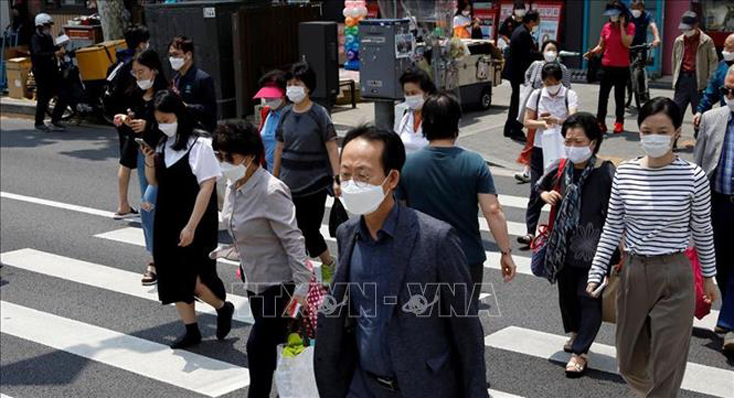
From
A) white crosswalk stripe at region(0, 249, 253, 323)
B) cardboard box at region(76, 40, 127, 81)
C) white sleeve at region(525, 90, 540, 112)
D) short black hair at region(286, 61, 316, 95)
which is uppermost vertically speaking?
short black hair at region(286, 61, 316, 95)

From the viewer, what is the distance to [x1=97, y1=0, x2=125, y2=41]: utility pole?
20078 millimetres

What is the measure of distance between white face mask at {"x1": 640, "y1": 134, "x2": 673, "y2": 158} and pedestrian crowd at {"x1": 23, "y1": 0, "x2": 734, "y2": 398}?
0.04ft

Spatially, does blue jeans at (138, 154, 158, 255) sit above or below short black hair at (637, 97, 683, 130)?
below

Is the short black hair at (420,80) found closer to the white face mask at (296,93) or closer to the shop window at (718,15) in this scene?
the white face mask at (296,93)

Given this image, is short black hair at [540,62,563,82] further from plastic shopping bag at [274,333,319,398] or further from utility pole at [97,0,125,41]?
utility pole at [97,0,125,41]

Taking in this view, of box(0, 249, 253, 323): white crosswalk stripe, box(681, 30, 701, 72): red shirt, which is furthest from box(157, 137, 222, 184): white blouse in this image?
box(681, 30, 701, 72): red shirt

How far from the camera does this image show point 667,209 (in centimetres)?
536

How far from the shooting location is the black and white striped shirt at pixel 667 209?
5.36 meters

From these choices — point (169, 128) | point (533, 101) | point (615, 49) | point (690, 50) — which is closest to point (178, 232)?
point (169, 128)

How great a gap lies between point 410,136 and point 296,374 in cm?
267

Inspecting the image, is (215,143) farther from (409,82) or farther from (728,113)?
(728,113)

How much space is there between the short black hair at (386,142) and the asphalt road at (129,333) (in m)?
2.80

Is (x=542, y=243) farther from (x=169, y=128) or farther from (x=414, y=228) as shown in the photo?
(x=414, y=228)

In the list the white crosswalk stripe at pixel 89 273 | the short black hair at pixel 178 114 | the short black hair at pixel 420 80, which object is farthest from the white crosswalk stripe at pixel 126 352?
the short black hair at pixel 420 80
